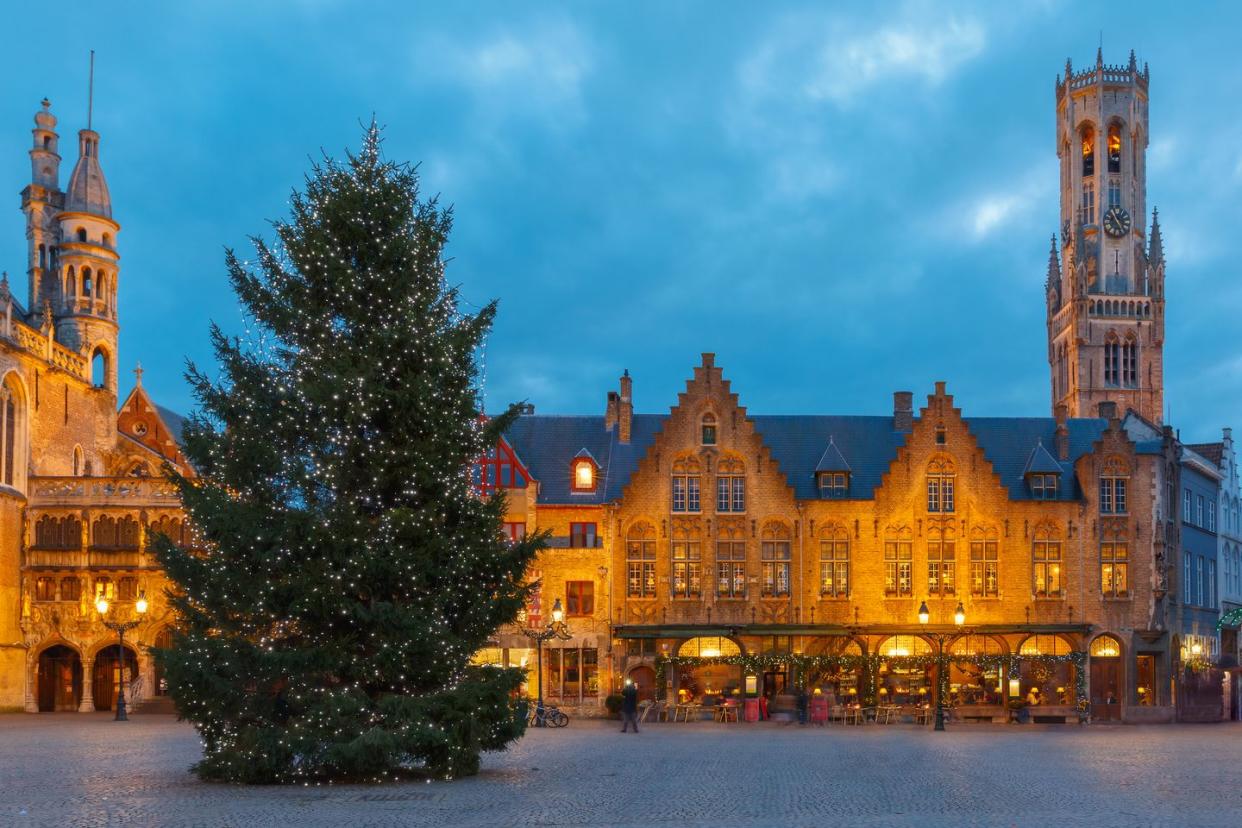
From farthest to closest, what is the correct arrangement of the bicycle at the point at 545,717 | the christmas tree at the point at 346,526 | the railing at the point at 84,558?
the railing at the point at 84,558 < the bicycle at the point at 545,717 < the christmas tree at the point at 346,526

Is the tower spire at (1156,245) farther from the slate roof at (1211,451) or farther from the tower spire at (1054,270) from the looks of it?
the slate roof at (1211,451)

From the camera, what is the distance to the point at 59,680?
57750mm

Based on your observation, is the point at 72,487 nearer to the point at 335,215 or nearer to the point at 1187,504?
the point at 335,215

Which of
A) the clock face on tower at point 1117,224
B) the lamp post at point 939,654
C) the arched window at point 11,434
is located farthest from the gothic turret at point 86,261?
the clock face on tower at point 1117,224

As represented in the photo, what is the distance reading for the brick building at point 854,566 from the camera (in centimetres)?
5241

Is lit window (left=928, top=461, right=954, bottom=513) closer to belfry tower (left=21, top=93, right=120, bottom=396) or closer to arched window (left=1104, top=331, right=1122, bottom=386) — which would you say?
belfry tower (left=21, top=93, right=120, bottom=396)

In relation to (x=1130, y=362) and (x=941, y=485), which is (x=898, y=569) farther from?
(x=1130, y=362)

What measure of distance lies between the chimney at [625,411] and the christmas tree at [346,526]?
3116 cm

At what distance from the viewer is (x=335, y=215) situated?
2473 cm

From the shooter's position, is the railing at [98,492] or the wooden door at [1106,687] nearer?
the wooden door at [1106,687]

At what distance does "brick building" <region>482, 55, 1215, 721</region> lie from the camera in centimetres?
5241

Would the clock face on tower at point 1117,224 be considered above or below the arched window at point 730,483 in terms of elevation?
above

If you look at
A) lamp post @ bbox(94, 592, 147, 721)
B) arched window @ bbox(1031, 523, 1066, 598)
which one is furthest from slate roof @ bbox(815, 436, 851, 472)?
lamp post @ bbox(94, 592, 147, 721)

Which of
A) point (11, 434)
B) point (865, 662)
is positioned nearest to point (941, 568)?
point (865, 662)
